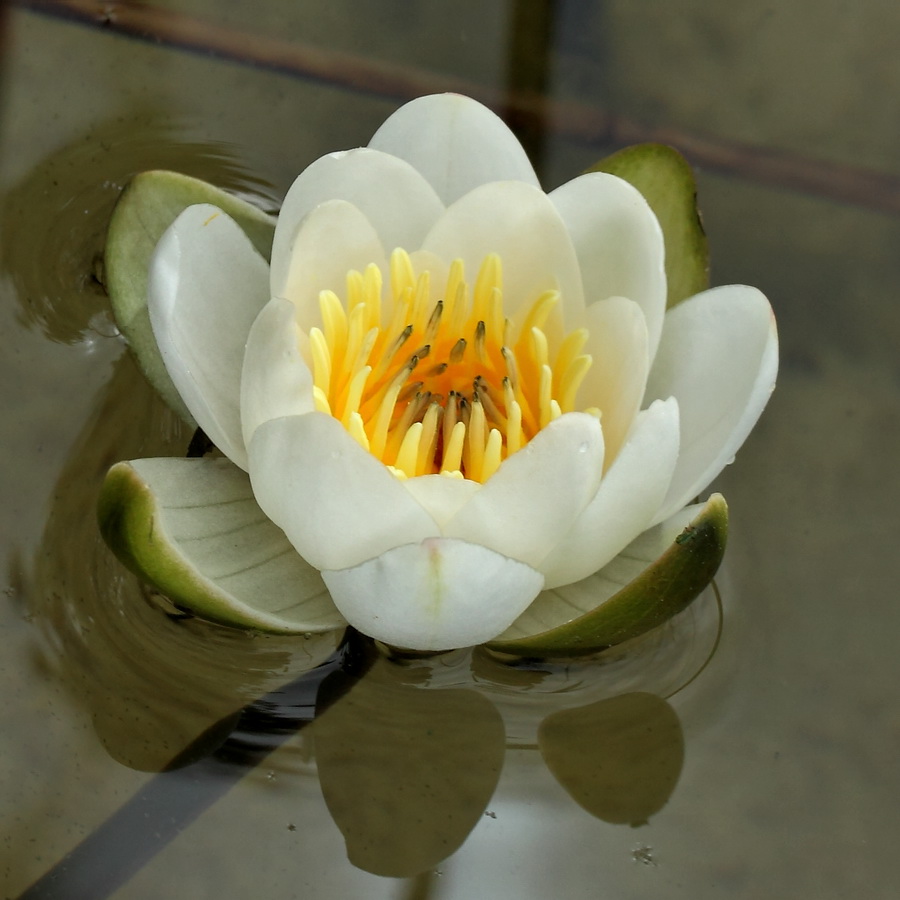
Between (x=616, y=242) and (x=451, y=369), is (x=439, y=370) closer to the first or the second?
(x=451, y=369)

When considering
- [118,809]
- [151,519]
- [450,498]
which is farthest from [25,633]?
[450,498]

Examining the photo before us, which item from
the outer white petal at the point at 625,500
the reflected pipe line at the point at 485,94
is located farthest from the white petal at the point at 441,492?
the reflected pipe line at the point at 485,94

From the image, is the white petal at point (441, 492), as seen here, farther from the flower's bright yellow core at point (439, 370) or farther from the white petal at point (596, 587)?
the white petal at point (596, 587)

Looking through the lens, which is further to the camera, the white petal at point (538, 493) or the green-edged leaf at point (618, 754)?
the green-edged leaf at point (618, 754)

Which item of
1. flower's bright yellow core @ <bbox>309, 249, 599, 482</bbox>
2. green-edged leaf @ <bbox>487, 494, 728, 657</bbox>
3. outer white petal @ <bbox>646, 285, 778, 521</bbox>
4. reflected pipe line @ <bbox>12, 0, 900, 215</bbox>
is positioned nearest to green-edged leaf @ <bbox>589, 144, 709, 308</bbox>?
outer white petal @ <bbox>646, 285, 778, 521</bbox>

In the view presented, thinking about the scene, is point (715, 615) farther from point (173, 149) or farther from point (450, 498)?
point (173, 149)

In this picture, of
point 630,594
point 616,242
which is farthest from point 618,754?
point 616,242
